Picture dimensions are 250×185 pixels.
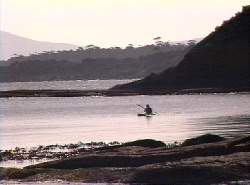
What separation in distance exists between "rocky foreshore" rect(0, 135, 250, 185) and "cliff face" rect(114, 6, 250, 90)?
357ft

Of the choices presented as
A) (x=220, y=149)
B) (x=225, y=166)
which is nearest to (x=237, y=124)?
(x=220, y=149)

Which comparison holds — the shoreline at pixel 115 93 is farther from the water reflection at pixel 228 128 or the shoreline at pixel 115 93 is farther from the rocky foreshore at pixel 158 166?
the rocky foreshore at pixel 158 166

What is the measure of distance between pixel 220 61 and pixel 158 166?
11796cm

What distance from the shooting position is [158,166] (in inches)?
1172

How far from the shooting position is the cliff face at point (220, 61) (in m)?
145

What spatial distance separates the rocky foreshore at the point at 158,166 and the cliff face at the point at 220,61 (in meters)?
109

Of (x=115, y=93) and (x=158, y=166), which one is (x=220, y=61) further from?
(x=158, y=166)

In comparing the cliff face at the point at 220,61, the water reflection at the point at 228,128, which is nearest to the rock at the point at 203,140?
the water reflection at the point at 228,128

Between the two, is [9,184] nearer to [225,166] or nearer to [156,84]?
[225,166]

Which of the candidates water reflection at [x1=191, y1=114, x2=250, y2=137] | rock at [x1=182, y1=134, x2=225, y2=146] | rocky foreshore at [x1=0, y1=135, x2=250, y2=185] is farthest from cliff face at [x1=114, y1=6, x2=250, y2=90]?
rocky foreshore at [x1=0, y1=135, x2=250, y2=185]

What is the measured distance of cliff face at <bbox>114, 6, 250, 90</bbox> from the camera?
144750mm

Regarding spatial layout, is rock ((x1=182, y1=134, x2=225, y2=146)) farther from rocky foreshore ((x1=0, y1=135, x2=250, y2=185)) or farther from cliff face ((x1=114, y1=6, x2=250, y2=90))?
cliff face ((x1=114, y1=6, x2=250, y2=90))

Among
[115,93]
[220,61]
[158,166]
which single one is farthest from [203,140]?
[115,93]

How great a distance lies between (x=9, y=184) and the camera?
100ft
